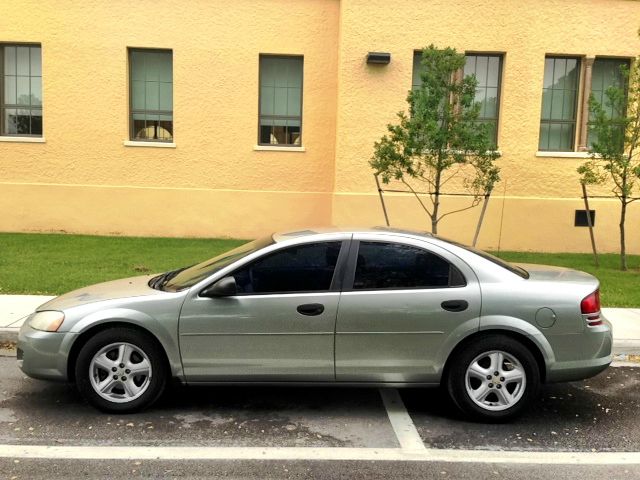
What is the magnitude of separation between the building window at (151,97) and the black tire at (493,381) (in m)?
10.9

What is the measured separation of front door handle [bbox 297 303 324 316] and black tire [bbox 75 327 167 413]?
3.56 feet

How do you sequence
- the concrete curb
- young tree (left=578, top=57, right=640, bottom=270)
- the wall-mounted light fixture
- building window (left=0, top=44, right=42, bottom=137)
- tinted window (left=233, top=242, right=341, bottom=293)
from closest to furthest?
tinted window (left=233, top=242, right=341, bottom=293) → the concrete curb → young tree (left=578, top=57, right=640, bottom=270) → the wall-mounted light fixture → building window (left=0, top=44, right=42, bottom=137)

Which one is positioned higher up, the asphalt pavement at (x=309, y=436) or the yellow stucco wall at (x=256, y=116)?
the yellow stucco wall at (x=256, y=116)

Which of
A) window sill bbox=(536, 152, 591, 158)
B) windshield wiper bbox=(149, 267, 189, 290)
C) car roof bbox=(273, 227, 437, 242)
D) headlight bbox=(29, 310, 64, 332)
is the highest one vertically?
window sill bbox=(536, 152, 591, 158)

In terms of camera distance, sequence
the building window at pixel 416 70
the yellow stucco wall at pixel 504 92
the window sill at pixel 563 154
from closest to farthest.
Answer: the yellow stucco wall at pixel 504 92, the building window at pixel 416 70, the window sill at pixel 563 154

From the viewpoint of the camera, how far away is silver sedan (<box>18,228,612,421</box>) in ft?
13.8

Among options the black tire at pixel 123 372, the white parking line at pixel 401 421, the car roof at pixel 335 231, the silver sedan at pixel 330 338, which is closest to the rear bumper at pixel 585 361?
the silver sedan at pixel 330 338

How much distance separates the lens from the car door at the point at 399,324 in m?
4.20

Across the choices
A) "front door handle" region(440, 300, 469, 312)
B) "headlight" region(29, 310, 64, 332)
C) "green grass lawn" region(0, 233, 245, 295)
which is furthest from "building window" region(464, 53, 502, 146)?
"headlight" region(29, 310, 64, 332)

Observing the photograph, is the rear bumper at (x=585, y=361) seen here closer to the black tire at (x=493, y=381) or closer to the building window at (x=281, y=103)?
the black tire at (x=493, y=381)

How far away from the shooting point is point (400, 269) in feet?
14.3

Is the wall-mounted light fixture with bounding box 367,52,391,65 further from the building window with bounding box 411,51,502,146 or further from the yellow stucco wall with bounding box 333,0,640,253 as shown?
the building window with bounding box 411,51,502,146

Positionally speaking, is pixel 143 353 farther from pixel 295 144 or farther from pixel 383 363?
pixel 295 144

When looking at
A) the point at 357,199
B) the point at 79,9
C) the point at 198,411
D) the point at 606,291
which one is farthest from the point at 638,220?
the point at 79,9
